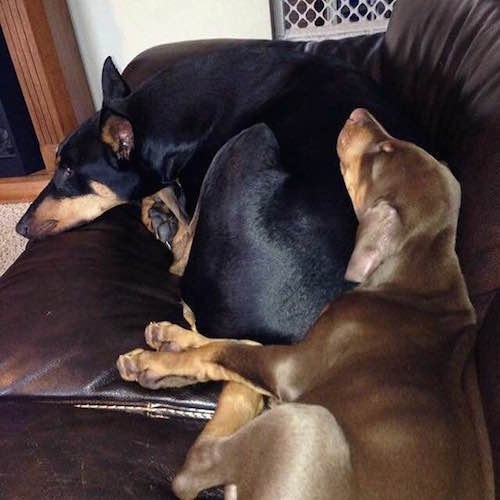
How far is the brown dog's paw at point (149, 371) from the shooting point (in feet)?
4.85

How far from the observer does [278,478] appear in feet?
3.66

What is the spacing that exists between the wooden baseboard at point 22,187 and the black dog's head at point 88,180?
1501 millimetres

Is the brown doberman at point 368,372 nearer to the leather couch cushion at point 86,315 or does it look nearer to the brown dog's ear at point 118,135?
the leather couch cushion at point 86,315

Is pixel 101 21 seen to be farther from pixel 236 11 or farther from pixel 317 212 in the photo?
pixel 317 212

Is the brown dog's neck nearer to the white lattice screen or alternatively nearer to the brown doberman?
the brown doberman

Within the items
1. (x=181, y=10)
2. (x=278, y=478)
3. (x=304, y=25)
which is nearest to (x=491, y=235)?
(x=278, y=478)

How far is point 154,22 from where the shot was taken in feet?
10.9

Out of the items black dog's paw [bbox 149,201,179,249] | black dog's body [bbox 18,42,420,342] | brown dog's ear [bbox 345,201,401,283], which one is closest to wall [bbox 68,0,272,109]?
black dog's body [bbox 18,42,420,342]

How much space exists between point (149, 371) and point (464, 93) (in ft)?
3.40

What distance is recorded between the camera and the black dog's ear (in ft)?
6.97

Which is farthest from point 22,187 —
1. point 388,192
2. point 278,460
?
point 278,460

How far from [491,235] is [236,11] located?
226cm

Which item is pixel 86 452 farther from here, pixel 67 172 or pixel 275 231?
pixel 67 172

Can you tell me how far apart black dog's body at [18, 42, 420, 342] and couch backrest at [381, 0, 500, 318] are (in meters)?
0.14
